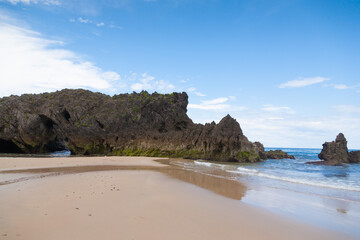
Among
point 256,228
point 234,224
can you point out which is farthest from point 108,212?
point 256,228

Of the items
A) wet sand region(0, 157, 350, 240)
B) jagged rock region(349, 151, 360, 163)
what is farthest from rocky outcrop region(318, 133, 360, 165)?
wet sand region(0, 157, 350, 240)

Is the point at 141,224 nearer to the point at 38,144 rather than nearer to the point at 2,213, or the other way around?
the point at 2,213

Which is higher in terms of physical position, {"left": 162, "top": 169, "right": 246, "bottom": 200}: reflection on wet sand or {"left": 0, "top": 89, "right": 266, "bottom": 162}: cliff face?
{"left": 0, "top": 89, "right": 266, "bottom": 162}: cliff face

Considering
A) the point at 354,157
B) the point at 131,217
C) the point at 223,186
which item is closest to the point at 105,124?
the point at 223,186

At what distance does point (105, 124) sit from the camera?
4025 centimetres

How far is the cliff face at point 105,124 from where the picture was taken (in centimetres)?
3816

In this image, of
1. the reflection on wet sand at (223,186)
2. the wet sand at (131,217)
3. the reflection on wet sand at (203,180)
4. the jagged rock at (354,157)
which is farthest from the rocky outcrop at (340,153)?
the wet sand at (131,217)

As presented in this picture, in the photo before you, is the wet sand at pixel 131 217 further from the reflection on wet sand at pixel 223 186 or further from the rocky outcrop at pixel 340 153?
the rocky outcrop at pixel 340 153

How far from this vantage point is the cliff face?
38159mm

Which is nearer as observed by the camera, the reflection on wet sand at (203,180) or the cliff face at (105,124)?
the reflection on wet sand at (203,180)

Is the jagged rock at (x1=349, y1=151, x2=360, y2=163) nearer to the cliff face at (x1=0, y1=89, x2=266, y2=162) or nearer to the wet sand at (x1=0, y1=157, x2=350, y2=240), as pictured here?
the cliff face at (x1=0, y1=89, x2=266, y2=162)

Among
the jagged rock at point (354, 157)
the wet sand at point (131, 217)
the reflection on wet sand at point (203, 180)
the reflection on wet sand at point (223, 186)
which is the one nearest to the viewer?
the wet sand at point (131, 217)

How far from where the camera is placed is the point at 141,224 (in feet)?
16.5

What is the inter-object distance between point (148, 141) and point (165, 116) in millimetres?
5378
